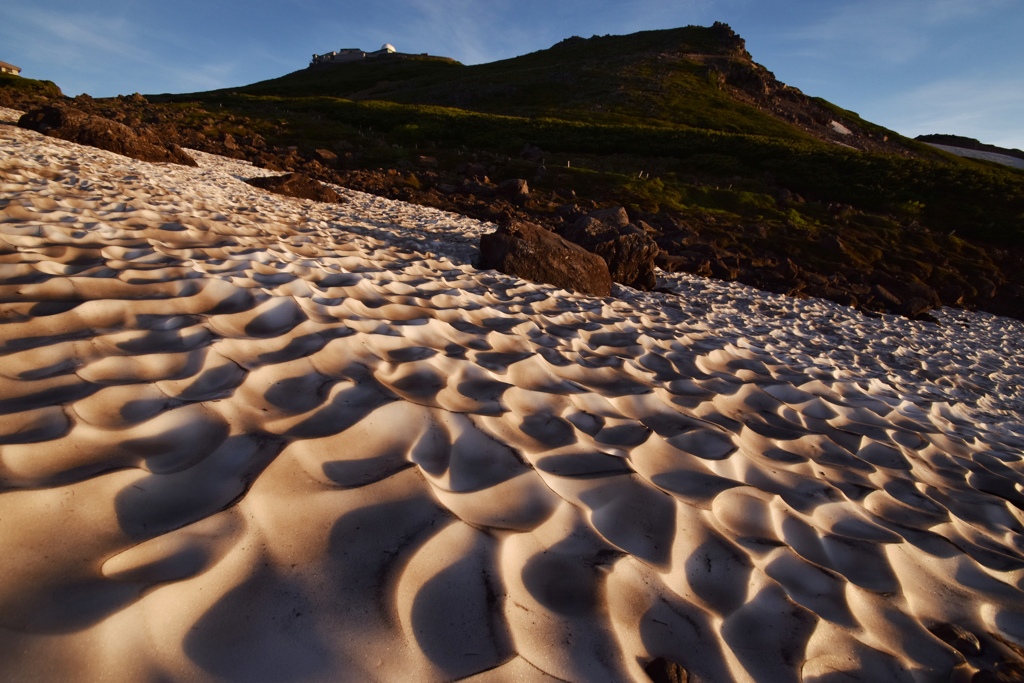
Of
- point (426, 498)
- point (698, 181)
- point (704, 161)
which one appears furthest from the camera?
point (704, 161)

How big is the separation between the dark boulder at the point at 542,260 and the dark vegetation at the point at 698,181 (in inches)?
109

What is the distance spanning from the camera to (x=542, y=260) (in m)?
6.20

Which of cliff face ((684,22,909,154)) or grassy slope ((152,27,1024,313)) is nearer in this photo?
grassy slope ((152,27,1024,313))

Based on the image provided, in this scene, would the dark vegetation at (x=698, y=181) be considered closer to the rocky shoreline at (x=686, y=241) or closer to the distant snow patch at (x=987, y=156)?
the rocky shoreline at (x=686, y=241)

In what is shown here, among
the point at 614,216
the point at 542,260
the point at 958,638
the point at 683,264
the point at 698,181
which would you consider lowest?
the point at 958,638

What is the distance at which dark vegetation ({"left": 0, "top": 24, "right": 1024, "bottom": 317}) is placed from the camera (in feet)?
34.1

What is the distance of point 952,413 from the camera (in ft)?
13.9

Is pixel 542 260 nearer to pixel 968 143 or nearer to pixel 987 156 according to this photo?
pixel 987 156

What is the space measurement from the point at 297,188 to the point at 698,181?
14534 mm

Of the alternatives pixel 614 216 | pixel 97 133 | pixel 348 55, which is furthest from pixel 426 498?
pixel 348 55

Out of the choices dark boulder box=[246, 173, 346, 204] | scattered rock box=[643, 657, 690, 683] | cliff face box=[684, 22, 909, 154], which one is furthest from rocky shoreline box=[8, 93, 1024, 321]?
cliff face box=[684, 22, 909, 154]

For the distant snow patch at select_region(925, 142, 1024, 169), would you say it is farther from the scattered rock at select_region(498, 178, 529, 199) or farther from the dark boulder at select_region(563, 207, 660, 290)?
the dark boulder at select_region(563, 207, 660, 290)

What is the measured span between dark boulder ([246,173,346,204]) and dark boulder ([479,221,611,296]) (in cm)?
442

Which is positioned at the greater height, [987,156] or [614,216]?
[987,156]
